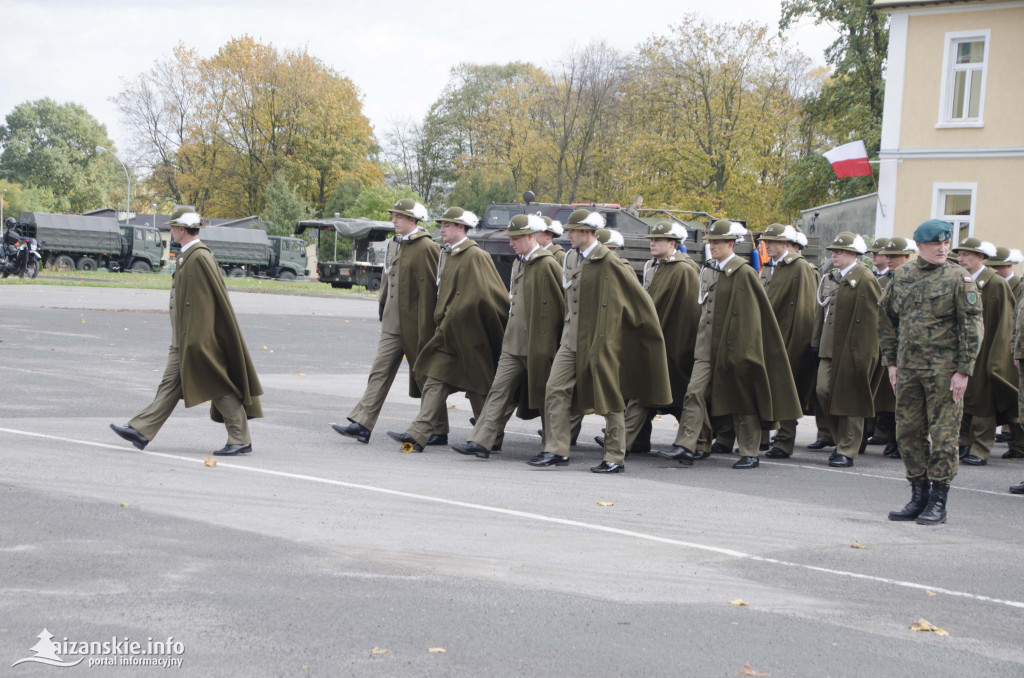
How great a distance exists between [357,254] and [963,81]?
22971 millimetres

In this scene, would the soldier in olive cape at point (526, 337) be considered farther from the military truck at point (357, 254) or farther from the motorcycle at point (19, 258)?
the motorcycle at point (19, 258)

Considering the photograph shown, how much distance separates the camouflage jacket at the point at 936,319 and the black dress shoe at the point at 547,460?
8.89 feet

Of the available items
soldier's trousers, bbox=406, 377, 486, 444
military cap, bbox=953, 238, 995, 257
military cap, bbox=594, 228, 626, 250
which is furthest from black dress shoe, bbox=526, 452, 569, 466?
military cap, bbox=953, 238, 995, 257

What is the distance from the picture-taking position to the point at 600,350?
29.2ft

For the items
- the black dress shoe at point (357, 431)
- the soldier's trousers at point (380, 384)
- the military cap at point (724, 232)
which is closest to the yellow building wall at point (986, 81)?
the military cap at point (724, 232)

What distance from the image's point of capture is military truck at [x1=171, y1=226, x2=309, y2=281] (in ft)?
168

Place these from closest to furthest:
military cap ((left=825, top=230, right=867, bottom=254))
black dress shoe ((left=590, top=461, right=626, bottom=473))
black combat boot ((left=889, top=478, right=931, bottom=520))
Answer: black combat boot ((left=889, top=478, right=931, bottom=520)) → black dress shoe ((left=590, top=461, right=626, bottom=473)) → military cap ((left=825, top=230, right=867, bottom=254))

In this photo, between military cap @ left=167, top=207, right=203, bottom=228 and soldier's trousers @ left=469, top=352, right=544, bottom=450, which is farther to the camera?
soldier's trousers @ left=469, top=352, right=544, bottom=450

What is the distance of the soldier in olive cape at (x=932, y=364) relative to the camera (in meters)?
7.34

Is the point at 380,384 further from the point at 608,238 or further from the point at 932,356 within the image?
the point at 932,356

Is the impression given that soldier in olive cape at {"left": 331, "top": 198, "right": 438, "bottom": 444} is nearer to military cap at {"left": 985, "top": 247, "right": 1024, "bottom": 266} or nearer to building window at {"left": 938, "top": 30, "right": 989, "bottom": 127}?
military cap at {"left": 985, "top": 247, "right": 1024, "bottom": 266}

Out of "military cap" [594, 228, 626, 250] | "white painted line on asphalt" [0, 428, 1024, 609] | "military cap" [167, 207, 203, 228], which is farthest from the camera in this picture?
"military cap" [594, 228, 626, 250]

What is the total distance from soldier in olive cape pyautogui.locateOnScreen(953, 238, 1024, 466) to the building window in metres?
18.5

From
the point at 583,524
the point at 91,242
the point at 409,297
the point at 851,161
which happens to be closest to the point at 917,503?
the point at 583,524
